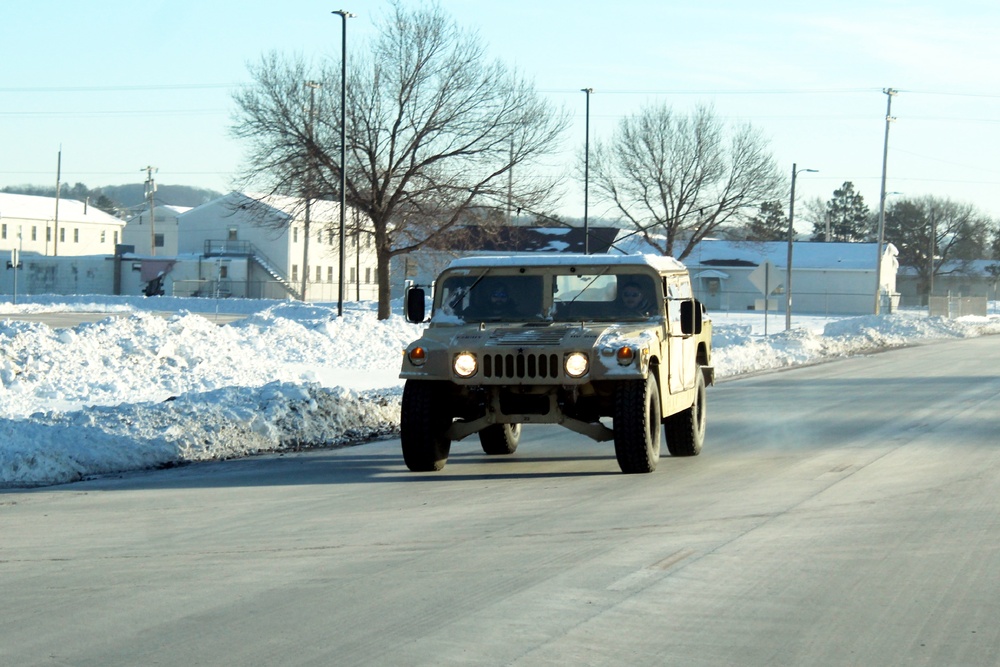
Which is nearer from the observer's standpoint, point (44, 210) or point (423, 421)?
point (423, 421)

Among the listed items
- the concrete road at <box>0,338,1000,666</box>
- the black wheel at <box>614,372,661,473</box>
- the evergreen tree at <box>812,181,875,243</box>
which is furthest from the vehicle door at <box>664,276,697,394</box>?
the evergreen tree at <box>812,181,875,243</box>

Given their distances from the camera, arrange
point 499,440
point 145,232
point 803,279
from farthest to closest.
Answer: point 145,232, point 803,279, point 499,440

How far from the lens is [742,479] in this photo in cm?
1217

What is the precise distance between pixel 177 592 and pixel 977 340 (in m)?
46.7

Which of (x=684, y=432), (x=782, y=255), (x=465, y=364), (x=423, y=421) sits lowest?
(x=684, y=432)

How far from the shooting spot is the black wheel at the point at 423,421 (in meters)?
12.0

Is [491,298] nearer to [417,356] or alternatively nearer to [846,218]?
[417,356]

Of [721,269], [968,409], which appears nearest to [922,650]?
[968,409]

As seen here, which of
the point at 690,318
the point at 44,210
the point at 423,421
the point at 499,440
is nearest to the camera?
the point at 423,421

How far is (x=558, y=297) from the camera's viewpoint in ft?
42.0

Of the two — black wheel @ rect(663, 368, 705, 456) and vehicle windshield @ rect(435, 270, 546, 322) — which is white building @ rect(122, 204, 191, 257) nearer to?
black wheel @ rect(663, 368, 705, 456)

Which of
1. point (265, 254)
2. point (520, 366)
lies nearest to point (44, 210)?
→ point (265, 254)

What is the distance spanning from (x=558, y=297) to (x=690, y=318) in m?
1.30

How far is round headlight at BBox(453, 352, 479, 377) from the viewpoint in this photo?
38.3 ft
